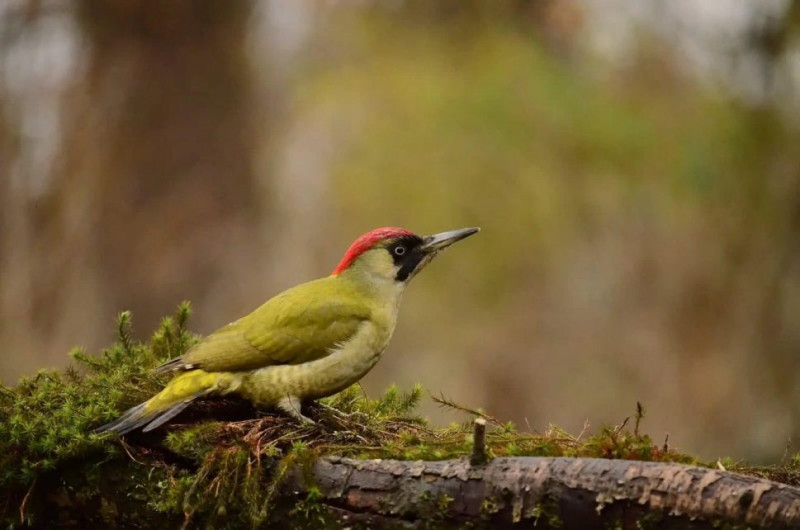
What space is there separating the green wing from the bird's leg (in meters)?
0.14

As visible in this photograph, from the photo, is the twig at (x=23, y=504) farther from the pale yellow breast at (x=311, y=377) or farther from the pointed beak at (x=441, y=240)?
the pointed beak at (x=441, y=240)

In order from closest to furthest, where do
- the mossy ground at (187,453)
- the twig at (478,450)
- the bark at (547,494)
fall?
the bark at (547,494) → the twig at (478,450) → the mossy ground at (187,453)

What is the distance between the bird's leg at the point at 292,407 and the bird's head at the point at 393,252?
0.68 m

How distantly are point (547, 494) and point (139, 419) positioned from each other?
1459mm

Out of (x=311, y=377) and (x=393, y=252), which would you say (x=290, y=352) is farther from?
(x=393, y=252)

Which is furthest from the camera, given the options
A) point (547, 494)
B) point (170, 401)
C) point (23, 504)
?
point (170, 401)

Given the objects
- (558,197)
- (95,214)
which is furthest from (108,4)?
(558,197)

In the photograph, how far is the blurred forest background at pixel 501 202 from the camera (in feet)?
26.8

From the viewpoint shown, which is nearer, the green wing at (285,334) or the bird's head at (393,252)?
the green wing at (285,334)

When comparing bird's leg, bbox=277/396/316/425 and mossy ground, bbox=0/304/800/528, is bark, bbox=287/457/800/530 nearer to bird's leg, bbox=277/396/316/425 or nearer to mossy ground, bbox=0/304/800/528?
mossy ground, bbox=0/304/800/528

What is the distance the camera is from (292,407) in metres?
3.52

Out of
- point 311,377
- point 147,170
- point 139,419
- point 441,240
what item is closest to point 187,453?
point 139,419

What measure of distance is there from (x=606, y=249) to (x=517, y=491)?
585cm

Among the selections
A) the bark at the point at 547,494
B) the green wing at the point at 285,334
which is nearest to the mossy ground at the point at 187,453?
the bark at the point at 547,494
